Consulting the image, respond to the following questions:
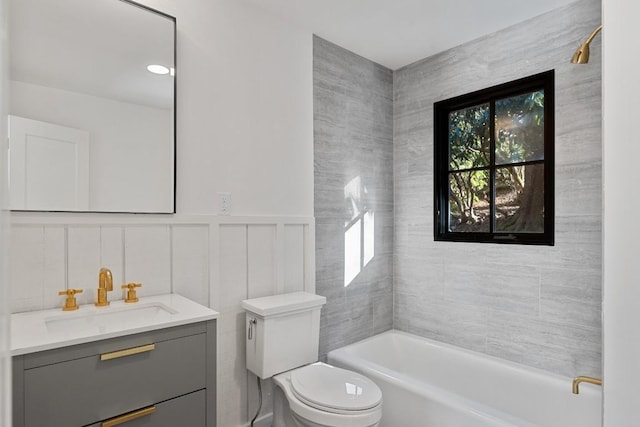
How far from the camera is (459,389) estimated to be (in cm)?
239

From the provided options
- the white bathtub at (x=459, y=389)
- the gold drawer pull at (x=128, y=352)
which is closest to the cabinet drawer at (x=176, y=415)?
the gold drawer pull at (x=128, y=352)

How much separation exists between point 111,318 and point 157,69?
3.67 ft

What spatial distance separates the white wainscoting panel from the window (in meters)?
1.08

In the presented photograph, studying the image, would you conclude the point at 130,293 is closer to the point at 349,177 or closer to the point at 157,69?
the point at 157,69

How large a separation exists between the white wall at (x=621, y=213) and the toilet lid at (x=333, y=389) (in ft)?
4.64

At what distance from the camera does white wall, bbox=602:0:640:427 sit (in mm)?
326

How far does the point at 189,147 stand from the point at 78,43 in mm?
601

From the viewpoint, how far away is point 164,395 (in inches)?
51.3

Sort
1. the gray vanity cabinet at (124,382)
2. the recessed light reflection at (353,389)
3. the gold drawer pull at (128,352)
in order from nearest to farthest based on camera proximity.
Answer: the gray vanity cabinet at (124,382), the gold drawer pull at (128,352), the recessed light reflection at (353,389)

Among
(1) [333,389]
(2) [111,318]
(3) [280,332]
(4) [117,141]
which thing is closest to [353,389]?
(1) [333,389]

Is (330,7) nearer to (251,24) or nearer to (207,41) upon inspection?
(251,24)

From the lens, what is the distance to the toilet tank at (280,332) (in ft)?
6.28

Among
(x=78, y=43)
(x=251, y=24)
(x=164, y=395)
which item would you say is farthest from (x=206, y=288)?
(x=251, y=24)

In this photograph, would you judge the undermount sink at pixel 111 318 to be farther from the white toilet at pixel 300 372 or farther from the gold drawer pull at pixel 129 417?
the white toilet at pixel 300 372
